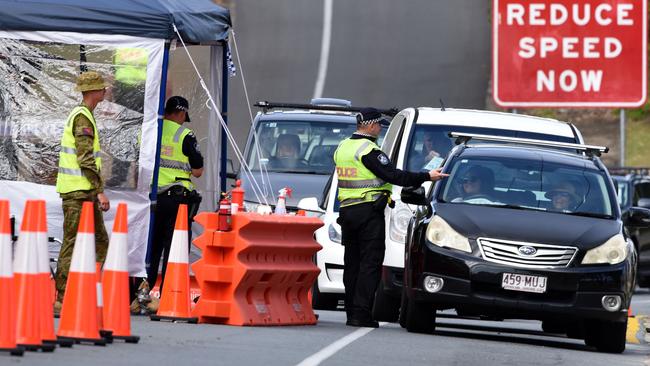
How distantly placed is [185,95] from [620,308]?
5799mm

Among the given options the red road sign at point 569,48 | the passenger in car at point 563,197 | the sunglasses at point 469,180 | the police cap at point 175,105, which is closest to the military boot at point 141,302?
the police cap at point 175,105

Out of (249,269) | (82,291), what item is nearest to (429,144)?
(249,269)

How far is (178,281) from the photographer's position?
52.3 ft

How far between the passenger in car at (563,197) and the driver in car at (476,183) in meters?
0.53

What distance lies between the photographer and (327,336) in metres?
15.5

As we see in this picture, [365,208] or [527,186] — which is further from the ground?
[527,186]

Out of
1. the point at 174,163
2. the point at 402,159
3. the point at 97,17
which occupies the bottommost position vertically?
the point at 174,163

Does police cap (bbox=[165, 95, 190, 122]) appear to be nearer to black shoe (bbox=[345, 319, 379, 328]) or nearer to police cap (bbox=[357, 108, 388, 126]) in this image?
police cap (bbox=[357, 108, 388, 126])

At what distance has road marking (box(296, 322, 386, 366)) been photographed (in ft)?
42.4

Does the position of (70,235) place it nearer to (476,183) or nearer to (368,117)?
(368,117)

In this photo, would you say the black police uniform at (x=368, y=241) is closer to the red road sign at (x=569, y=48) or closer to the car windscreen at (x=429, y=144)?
the car windscreen at (x=429, y=144)

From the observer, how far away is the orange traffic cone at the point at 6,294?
11719mm

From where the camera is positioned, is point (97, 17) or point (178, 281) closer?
point (178, 281)

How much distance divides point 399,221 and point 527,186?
1711 millimetres
